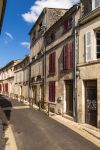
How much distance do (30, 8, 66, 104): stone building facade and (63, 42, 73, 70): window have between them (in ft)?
21.8

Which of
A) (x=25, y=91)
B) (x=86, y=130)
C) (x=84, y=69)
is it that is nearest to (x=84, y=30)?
(x=84, y=69)

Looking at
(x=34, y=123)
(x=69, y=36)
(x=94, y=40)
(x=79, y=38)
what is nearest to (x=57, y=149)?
(x=34, y=123)

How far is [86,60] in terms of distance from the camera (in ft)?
47.8

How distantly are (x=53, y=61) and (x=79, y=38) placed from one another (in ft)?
18.1

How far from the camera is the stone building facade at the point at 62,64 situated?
54.9 feet

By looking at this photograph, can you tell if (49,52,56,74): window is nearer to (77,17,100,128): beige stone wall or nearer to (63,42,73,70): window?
(63,42,73,70): window

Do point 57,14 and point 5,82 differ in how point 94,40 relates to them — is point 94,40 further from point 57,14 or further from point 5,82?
point 5,82

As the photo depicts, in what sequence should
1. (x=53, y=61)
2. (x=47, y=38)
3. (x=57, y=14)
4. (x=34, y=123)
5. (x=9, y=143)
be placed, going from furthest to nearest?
(x=57, y=14) < (x=47, y=38) < (x=53, y=61) < (x=34, y=123) < (x=9, y=143)

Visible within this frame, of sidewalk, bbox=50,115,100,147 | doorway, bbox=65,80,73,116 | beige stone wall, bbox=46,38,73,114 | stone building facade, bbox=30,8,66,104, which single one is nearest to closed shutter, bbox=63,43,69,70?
beige stone wall, bbox=46,38,73,114

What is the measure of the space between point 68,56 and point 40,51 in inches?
355

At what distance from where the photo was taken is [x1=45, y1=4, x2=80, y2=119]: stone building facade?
16.7 metres

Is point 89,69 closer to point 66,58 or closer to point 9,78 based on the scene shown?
point 66,58

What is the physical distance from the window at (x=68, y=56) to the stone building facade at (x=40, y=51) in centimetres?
665

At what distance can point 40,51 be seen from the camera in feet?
84.8
